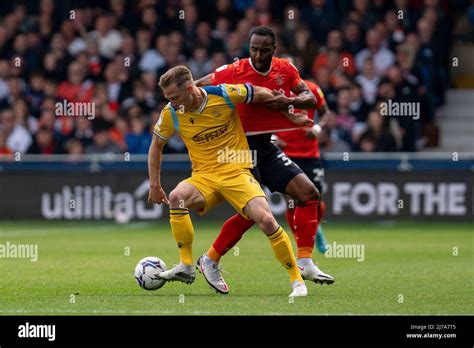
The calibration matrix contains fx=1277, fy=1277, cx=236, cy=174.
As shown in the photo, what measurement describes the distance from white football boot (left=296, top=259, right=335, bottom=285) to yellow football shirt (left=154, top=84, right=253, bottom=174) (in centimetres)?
110

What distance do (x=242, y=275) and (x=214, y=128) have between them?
7.32 feet

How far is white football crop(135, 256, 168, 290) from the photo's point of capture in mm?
10719

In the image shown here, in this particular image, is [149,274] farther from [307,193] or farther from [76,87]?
[76,87]

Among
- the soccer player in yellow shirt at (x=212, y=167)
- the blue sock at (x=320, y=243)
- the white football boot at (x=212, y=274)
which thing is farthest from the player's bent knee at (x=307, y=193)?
the blue sock at (x=320, y=243)

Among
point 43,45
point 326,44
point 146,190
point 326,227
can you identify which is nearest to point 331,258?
point 326,227

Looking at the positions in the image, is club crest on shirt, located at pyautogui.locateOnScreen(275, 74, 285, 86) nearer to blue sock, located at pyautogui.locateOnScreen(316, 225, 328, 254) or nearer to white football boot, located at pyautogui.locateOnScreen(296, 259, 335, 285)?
white football boot, located at pyautogui.locateOnScreen(296, 259, 335, 285)

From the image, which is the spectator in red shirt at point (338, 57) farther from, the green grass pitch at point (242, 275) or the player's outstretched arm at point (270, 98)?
the player's outstretched arm at point (270, 98)

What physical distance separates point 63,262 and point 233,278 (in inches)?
100

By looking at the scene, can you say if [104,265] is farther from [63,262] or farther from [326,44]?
[326,44]

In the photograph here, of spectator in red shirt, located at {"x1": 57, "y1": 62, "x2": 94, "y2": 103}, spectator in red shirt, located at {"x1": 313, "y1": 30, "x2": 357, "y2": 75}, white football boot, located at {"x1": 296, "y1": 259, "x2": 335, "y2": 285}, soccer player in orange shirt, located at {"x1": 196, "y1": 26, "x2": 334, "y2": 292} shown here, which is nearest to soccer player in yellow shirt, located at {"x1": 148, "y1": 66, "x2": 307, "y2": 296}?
soccer player in orange shirt, located at {"x1": 196, "y1": 26, "x2": 334, "y2": 292}

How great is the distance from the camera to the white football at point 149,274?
10.7m

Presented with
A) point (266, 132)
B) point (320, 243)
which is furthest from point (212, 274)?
point (320, 243)
